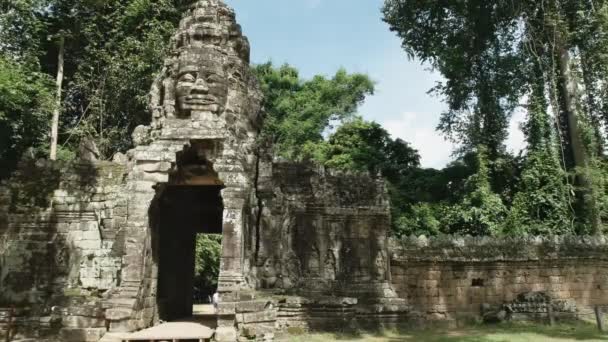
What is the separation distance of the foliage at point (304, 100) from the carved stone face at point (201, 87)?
1697 centimetres

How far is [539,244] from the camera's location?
43.9ft

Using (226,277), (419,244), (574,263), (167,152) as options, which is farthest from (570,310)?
(167,152)

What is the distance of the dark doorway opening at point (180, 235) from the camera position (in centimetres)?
1045

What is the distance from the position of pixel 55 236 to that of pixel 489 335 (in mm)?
9249

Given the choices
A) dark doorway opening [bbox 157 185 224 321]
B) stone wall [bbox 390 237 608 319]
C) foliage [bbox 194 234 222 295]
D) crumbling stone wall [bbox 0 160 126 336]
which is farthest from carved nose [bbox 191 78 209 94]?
foliage [bbox 194 234 222 295]

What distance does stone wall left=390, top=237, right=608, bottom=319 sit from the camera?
12.6 m

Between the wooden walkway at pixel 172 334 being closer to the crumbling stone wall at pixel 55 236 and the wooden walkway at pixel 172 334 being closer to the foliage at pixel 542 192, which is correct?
the crumbling stone wall at pixel 55 236

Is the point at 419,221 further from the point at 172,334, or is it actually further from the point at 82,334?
the point at 82,334

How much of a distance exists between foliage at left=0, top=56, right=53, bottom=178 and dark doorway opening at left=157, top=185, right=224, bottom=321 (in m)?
4.26

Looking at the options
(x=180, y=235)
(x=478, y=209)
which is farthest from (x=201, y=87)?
(x=478, y=209)

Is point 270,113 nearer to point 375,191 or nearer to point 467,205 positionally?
point 467,205

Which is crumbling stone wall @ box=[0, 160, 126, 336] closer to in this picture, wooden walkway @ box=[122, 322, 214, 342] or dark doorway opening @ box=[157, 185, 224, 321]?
dark doorway opening @ box=[157, 185, 224, 321]

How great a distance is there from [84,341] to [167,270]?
10.7ft

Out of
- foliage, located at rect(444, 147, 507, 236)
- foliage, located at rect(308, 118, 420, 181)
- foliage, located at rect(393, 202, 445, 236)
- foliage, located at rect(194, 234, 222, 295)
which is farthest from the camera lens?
foliage, located at rect(194, 234, 222, 295)
